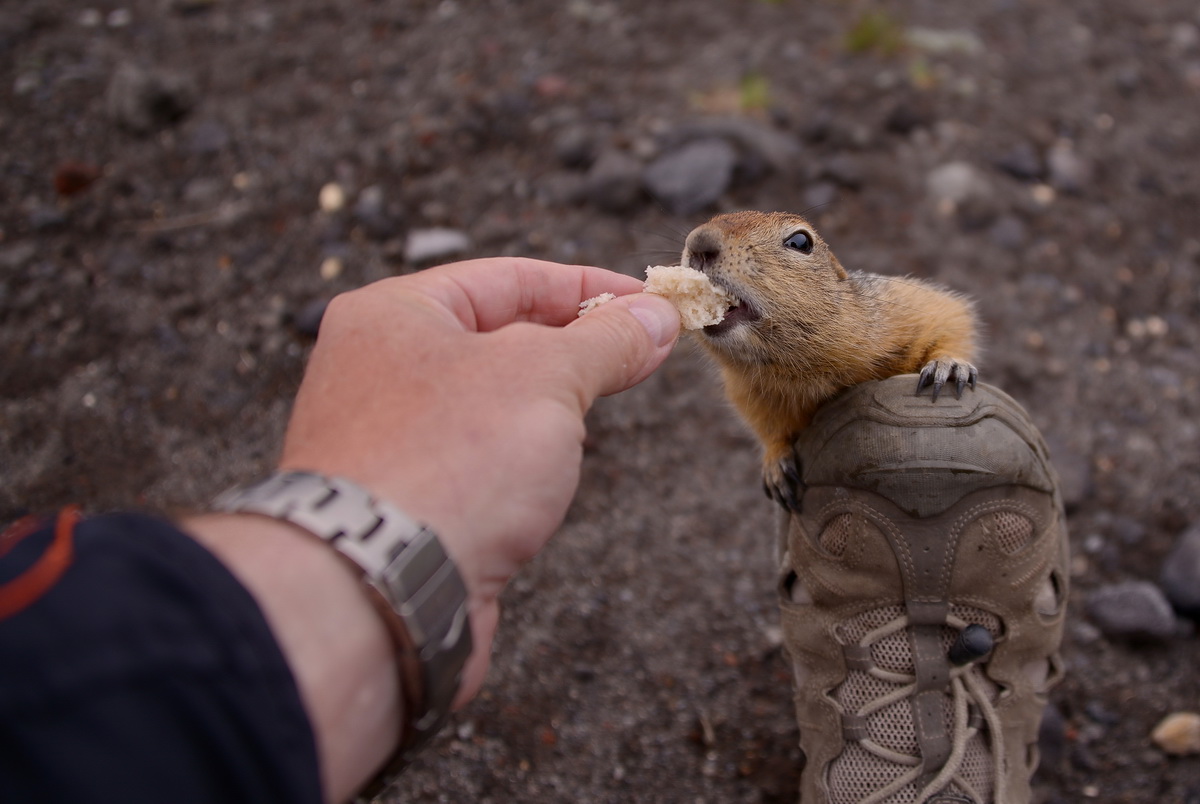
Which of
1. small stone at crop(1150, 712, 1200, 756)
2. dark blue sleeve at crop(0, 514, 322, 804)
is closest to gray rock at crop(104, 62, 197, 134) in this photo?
dark blue sleeve at crop(0, 514, 322, 804)

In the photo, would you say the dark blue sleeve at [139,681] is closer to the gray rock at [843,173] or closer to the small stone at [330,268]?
the small stone at [330,268]

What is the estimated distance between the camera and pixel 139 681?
1.12 meters

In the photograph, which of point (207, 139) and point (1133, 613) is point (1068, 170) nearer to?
point (1133, 613)

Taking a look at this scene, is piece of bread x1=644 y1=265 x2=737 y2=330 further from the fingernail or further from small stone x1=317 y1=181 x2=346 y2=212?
small stone x1=317 y1=181 x2=346 y2=212

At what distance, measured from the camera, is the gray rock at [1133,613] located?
301 centimetres

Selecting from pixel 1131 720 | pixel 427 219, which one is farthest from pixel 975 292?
pixel 427 219

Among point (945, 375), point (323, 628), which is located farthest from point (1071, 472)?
point (323, 628)

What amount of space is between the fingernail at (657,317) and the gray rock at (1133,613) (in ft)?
6.69

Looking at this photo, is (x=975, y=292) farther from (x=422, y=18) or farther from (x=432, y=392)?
(x=422, y=18)

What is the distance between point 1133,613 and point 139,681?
3136mm

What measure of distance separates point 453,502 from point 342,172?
12.2 ft

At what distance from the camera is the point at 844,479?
96.2 inches

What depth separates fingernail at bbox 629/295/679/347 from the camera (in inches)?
82.4

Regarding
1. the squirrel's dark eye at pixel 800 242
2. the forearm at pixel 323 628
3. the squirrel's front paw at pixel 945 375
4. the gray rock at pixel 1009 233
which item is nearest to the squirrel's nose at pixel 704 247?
the squirrel's dark eye at pixel 800 242
